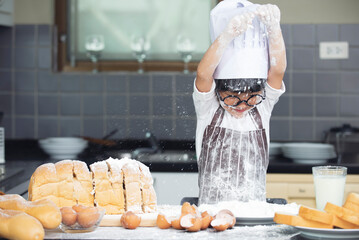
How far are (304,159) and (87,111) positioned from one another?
1397mm

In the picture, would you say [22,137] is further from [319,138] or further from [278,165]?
[319,138]

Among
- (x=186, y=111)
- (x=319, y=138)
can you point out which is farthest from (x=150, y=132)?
(x=319, y=138)

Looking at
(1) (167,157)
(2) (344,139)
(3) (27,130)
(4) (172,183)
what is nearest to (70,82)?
(3) (27,130)

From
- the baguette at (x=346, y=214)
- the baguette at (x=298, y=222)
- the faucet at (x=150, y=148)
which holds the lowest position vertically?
the faucet at (x=150, y=148)

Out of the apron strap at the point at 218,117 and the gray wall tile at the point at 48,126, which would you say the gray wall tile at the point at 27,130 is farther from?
the apron strap at the point at 218,117

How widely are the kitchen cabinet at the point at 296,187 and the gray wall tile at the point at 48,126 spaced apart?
1432 millimetres

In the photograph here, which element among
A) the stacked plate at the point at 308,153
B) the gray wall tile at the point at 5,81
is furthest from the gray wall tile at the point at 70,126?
the stacked plate at the point at 308,153

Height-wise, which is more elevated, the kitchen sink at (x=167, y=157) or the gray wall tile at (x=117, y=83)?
the gray wall tile at (x=117, y=83)

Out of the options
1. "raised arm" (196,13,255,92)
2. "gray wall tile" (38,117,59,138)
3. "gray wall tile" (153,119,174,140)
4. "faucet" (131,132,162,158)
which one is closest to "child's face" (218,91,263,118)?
"raised arm" (196,13,255,92)

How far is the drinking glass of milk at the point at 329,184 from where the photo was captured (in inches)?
60.3

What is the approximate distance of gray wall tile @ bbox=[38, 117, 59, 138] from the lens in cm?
371

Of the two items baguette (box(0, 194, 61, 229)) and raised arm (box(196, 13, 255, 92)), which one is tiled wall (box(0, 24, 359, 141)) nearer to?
raised arm (box(196, 13, 255, 92))

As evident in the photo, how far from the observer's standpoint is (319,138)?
365cm

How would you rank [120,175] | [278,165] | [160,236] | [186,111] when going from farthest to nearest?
[186,111] → [278,165] → [120,175] → [160,236]
